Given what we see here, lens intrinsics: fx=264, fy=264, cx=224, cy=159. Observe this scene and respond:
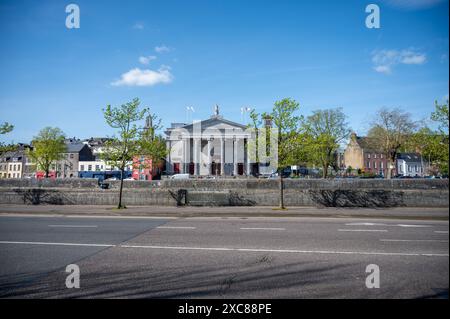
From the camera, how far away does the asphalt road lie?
4914 mm

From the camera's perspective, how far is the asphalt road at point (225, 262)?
4.91 metres

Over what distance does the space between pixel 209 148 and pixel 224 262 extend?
69.3 metres

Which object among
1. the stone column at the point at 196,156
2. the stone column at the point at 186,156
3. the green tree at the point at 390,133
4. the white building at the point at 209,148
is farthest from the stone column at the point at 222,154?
the green tree at the point at 390,133

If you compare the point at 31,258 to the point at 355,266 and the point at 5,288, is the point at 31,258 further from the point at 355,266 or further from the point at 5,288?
the point at 355,266

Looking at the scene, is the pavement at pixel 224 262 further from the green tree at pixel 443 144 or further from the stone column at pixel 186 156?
the stone column at pixel 186 156

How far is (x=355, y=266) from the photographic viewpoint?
21.2ft

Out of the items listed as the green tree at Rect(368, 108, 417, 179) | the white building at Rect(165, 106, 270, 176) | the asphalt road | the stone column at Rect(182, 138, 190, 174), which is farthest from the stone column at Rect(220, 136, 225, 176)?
the asphalt road

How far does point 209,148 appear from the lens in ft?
249

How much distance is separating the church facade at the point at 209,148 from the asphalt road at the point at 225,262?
201 feet

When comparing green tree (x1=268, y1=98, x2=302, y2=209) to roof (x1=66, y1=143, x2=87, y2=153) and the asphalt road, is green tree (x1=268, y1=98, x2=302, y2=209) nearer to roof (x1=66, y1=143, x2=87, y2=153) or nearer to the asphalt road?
the asphalt road

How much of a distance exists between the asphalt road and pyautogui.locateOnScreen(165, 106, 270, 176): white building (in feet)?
201
